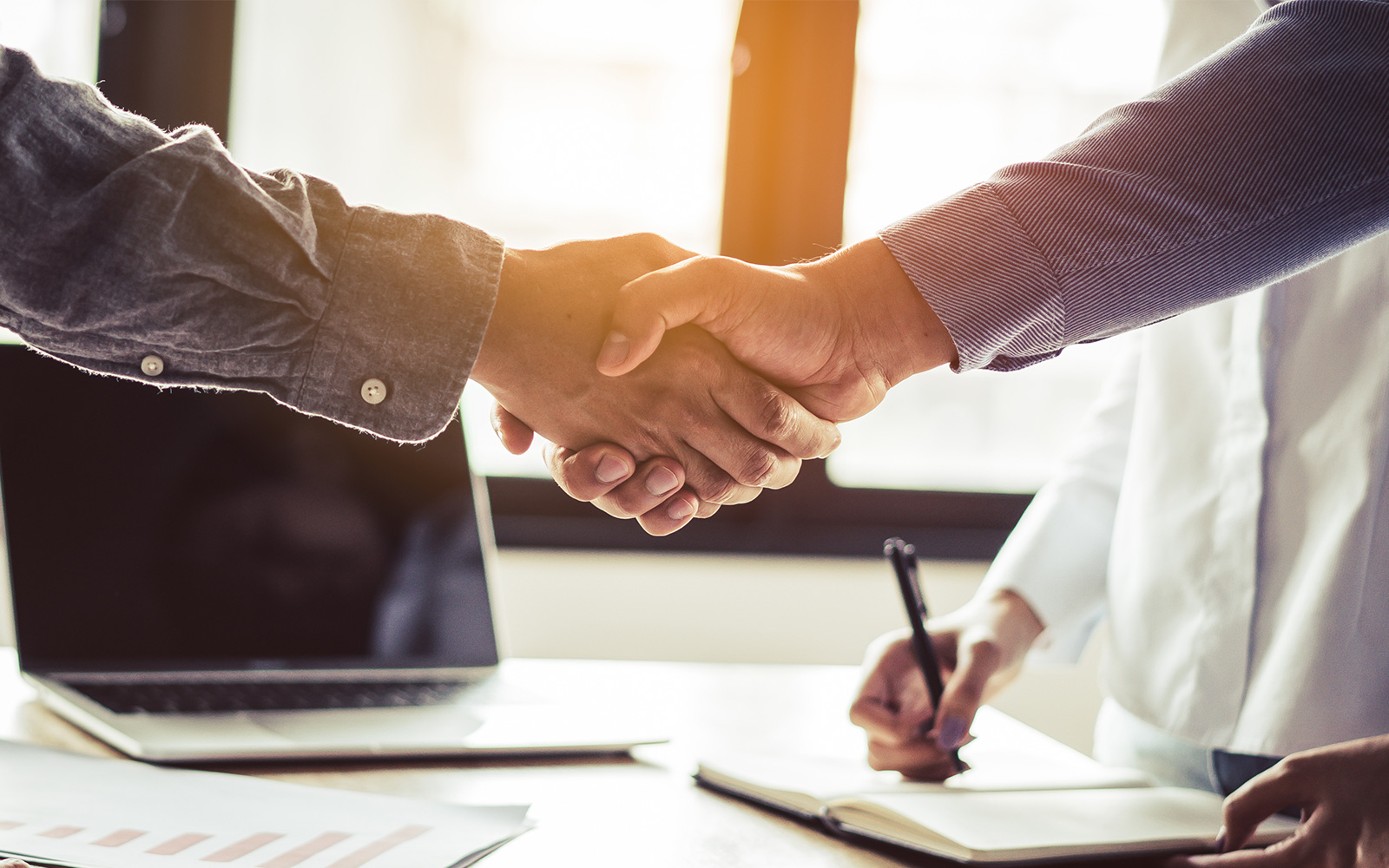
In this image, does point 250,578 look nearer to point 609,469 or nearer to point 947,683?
point 609,469

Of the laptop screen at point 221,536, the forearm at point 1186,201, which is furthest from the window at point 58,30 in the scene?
the forearm at point 1186,201

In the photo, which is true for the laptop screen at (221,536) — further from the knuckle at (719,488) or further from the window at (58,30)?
the window at (58,30)

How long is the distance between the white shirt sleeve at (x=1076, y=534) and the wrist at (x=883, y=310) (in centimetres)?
35

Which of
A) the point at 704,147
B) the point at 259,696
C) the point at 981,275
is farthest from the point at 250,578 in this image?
the point at 704,147

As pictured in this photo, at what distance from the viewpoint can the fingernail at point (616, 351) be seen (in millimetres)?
862

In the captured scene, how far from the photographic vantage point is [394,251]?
83 centimetres

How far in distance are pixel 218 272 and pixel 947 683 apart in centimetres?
69

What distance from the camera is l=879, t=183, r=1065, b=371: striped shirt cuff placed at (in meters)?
0.82

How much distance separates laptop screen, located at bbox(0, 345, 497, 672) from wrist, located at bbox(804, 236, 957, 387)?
0.50 metres

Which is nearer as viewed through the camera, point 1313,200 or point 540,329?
point 1313,200

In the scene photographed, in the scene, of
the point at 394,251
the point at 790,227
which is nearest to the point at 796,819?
the point at 394,251

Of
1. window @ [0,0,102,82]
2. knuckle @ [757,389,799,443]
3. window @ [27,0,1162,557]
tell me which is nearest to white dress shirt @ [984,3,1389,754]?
knuckle @ [757,389,799,443]

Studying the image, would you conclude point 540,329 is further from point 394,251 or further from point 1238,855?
point 1238,855

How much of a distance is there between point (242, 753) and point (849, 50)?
6.20ft
